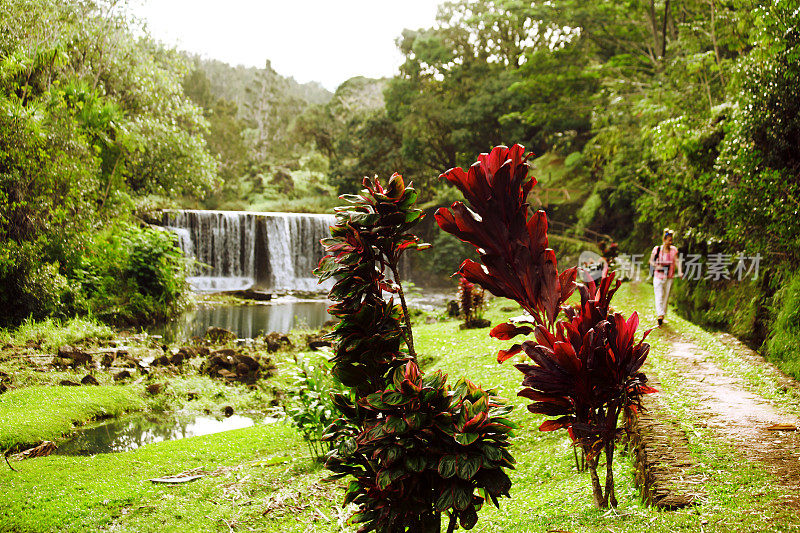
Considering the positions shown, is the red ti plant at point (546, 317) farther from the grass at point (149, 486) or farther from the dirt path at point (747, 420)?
the grass at point (149, 486)

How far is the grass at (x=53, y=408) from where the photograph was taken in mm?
4418

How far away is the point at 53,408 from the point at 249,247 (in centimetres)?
1416

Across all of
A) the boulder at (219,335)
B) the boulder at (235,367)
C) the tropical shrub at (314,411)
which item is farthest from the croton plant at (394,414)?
the boulder at (219,335)

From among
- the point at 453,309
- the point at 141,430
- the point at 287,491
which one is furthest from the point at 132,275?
the point at 287,491

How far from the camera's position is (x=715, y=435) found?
2.83 metres

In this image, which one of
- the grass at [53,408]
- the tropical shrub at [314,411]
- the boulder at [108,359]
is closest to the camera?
the tropical shrub at [314,411]

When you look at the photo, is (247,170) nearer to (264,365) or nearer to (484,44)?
(484,44)

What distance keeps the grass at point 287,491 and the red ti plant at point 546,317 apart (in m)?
0.38

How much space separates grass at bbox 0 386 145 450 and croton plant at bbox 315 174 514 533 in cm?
372

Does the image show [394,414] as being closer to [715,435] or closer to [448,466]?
[448,466]

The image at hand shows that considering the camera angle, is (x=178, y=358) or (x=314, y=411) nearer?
(x=314, y=411)

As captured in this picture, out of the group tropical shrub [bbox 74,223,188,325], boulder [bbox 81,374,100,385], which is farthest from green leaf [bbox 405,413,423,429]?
tropical shrub [bbox 74,223,188,325]

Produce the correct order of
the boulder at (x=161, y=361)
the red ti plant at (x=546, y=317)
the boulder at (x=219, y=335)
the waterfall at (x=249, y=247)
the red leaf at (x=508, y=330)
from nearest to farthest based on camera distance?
the red ti plant at (x=546, y=317), the red leaf at (x=508, y=330), the boulder at (x=161, y=361), the boulder at (x=219, y=335), the waterfall at (x=249, y=247)

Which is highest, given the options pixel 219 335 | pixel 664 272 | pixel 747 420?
pixel 664 272
